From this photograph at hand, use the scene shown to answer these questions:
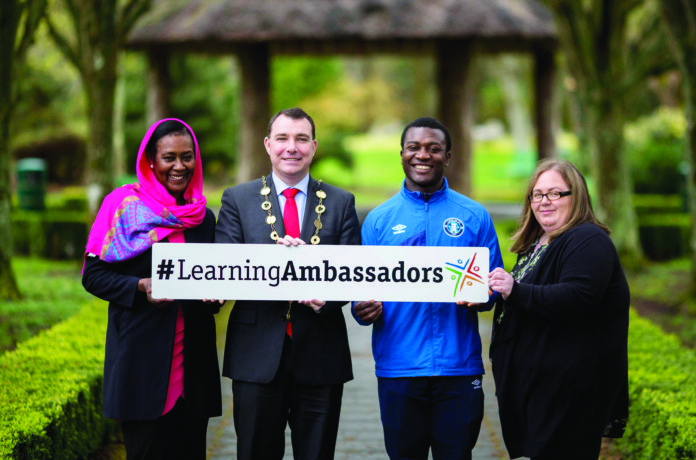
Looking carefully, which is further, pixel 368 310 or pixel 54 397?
pixel 54 397

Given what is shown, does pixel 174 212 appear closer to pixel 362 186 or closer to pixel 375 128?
pixel 362 186

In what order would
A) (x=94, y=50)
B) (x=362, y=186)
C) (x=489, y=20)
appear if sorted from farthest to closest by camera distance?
(x=362, y=186), (x=489, y=20), (x=94, y=50)

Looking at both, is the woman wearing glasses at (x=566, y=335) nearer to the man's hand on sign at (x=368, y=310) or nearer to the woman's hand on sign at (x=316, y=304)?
the man's hand on sign at (x=368, y=310)

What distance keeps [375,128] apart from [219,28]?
1614 inches

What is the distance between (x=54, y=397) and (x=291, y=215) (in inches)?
75.1

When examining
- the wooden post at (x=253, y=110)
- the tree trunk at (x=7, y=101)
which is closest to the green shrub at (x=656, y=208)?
the wooden post at (x=253, y=110)

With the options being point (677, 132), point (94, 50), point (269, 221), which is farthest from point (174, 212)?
point (677, 132)

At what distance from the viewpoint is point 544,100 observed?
1823cm

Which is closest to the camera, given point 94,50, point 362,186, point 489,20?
point 94,50

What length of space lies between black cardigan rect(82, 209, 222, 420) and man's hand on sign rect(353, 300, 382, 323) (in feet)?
2.28

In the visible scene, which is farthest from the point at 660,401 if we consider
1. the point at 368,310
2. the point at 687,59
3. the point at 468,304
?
the point at 687,59

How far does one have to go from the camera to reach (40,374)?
508cm

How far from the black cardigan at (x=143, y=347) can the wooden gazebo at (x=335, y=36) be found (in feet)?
37.2

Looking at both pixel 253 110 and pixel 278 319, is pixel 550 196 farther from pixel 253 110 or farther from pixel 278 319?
pixel 253 110
